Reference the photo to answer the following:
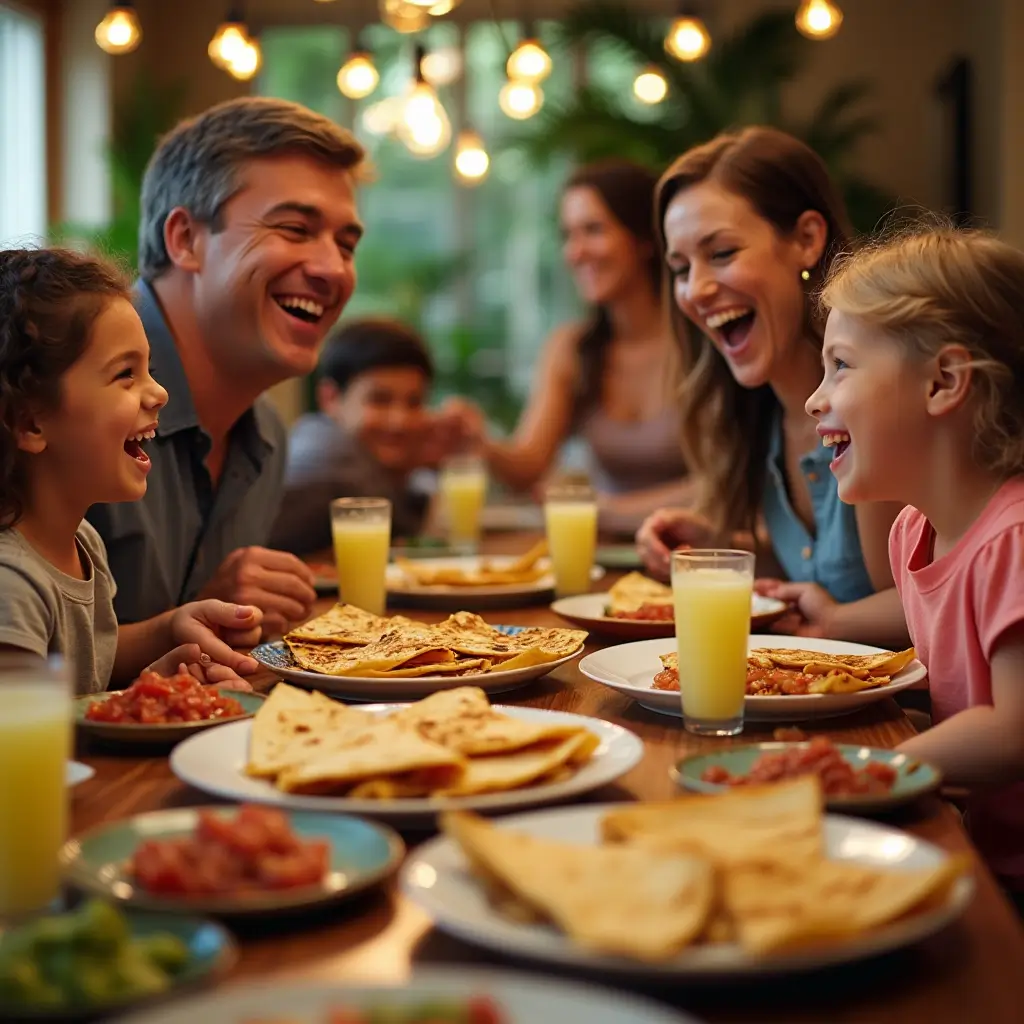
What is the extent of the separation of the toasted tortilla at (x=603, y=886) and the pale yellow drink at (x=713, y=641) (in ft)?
1.93

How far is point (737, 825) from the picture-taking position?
1088mm

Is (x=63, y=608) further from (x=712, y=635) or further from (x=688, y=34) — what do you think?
(x=688, y=34)

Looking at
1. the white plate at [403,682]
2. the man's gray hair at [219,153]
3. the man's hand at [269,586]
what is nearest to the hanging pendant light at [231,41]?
the man's gray hair at [219,153]

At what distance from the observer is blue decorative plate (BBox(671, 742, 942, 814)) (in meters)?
1.23

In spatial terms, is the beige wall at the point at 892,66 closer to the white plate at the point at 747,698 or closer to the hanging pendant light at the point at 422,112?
the hanging pendant light at the point at 422,112

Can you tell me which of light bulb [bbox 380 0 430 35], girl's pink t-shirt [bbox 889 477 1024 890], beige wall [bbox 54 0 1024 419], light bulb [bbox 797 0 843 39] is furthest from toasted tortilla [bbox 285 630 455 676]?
beige wall [bbox 54 0 1024 419]

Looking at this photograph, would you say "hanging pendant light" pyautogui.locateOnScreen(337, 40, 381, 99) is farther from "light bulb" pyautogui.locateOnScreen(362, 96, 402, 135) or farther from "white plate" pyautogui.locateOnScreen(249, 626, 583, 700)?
"white plate" pyautogui.locateOnScreen(249, 626, 583, 700)

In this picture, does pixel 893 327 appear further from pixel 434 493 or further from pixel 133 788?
pixel 434 493

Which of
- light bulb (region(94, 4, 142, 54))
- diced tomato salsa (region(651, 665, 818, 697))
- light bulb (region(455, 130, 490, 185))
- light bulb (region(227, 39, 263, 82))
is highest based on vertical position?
light bulb (region(94, 4, 142, 54))

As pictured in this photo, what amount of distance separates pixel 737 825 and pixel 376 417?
3.61 metres

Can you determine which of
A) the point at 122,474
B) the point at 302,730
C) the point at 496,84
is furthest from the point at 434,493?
the point at 302,730

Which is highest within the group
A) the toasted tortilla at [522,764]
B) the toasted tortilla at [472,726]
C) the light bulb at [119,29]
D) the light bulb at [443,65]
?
the light bulb at [443,65]

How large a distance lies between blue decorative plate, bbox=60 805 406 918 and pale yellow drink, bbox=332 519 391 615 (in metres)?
1.32

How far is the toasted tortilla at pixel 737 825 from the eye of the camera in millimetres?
1019
